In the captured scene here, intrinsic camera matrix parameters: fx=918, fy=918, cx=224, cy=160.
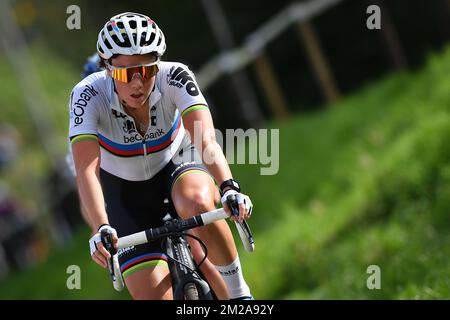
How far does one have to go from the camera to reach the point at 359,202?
965 cm

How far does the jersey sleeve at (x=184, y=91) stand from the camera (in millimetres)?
5406

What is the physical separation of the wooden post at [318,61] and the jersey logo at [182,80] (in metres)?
8.81

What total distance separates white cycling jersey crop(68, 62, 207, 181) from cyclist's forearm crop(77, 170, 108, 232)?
25 cm

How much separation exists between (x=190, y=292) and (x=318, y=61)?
30.3 ft

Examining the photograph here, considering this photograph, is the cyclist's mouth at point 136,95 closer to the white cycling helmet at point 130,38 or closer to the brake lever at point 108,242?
the white cycling helmet at point 130,38

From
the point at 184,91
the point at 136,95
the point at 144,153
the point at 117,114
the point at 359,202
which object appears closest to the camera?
the point at 136,95

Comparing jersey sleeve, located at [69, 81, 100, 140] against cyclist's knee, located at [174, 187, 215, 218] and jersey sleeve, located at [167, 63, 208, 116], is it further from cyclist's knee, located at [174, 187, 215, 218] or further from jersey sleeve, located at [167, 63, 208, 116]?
cyclist's knee, located at [174, 187, 215, 218]

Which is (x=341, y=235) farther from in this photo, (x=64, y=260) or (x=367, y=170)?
(x=64, y=260)

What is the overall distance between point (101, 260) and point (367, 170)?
5567 mm

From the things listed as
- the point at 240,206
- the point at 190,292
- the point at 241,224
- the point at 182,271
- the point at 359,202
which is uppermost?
the point at 240,206

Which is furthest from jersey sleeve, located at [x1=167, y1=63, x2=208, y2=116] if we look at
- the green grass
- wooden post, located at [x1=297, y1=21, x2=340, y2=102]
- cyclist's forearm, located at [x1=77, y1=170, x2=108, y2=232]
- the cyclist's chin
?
wooden post, located at [x1=297, y1=21, x2=340, y2=102]

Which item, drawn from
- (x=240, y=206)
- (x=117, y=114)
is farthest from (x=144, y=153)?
(x=240, y=206)

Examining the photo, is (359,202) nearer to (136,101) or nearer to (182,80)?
(182,80)
